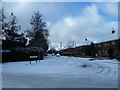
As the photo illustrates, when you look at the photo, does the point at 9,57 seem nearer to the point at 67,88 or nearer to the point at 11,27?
the point at 11,27

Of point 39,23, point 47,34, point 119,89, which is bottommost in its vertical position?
point 119,89

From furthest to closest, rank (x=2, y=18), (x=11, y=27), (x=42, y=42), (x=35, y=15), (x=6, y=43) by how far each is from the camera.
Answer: (x=35, y=15)
(x=42, y=42)
(x=11, y=27)
(x=6, y=43)
(x=2, y=18)

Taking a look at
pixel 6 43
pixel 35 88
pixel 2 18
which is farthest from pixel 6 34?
pixel 35 88

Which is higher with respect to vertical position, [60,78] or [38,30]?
[38,30]

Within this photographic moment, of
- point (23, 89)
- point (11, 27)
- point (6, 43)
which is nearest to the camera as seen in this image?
point (23, 89)

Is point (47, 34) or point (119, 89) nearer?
point (119, 89)

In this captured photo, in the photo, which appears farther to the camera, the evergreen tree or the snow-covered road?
the evergreen tree

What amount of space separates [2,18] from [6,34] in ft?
18.8

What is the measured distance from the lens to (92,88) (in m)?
7.77

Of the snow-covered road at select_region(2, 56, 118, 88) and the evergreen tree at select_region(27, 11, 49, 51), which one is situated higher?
the evergreen tree at select_region(27, 11, 49, 51)

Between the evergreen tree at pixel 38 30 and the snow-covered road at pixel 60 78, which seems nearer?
the snow-covered road at pixel 60 78

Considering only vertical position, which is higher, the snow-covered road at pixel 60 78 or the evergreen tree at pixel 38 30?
the evergreen tree at pixel 38 30

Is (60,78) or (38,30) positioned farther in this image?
(38,30)

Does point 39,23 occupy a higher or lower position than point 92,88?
higher
